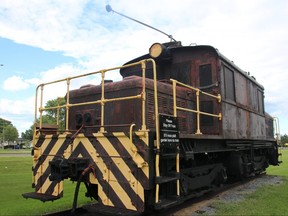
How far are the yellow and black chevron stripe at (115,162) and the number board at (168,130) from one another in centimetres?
31

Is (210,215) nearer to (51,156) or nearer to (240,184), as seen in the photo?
(51,156)

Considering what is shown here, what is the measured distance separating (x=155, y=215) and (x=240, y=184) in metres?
5.01

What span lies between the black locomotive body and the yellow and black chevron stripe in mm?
17

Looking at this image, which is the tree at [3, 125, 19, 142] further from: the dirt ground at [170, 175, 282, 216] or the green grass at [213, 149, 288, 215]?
the green grass at [213, 149, 288, 215]

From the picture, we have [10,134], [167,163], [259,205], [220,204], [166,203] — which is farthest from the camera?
[10,134]

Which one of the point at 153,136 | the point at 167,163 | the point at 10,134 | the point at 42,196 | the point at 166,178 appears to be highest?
the point at 10,134

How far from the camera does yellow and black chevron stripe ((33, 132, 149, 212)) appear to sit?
5375 millimetres

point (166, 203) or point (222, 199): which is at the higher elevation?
point (166, 203)

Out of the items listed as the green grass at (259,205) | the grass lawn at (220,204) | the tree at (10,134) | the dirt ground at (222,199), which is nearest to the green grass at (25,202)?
the grass lawn at (220,204)

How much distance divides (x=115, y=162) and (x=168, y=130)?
108 centimetres

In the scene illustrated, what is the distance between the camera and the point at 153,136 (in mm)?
5484

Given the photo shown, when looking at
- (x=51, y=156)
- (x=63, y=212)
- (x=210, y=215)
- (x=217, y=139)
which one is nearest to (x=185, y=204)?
(x=210, y=215)

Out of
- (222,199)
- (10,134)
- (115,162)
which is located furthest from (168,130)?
(10,134)

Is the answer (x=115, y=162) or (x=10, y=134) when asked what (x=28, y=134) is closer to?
(x=10, y=134)
